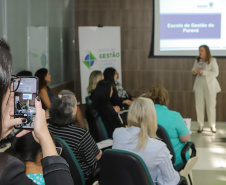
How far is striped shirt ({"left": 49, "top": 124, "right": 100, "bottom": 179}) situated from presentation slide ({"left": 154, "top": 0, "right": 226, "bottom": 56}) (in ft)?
20.3

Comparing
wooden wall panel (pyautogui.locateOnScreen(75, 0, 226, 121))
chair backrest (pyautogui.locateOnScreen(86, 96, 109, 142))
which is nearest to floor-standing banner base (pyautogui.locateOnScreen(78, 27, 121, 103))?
wooden wall panel (pyautogui.locateOnScreen(75, 0, 226, 121))

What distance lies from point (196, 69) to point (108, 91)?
10.1 feet

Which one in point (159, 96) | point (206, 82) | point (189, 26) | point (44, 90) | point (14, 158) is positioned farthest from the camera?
point (189, 26)

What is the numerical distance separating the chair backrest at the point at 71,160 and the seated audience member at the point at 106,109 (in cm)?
207

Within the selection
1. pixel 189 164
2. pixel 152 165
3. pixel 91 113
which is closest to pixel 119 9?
pixel 91 113

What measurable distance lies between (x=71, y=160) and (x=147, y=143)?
0.56 m

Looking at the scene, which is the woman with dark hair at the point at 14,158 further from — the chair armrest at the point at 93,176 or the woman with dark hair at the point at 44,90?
the woman with dark hair at the point at 44,90

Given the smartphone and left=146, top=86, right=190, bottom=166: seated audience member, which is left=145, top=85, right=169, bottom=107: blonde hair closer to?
left=146, top=86, right=190, bottom=166: seated audience member

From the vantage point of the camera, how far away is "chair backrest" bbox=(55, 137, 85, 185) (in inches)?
108

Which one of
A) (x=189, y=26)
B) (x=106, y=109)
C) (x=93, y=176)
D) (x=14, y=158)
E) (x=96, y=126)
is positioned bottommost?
(x=93, y=176)

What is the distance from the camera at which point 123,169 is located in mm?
2508

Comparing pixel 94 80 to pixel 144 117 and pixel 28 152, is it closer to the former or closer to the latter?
pixel 144 117

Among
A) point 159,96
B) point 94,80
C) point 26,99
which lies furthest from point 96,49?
point 26,99

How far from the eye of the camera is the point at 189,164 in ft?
11.8
